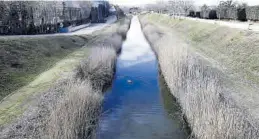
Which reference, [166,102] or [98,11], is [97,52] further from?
[98,11]

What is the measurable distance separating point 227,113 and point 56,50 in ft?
66.5

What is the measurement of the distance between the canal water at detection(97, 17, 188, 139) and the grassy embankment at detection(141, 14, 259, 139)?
2.62 ft

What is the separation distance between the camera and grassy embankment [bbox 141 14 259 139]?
34.7 feet

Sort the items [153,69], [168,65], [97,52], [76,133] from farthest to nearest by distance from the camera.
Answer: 1. [153,69]
2. [97,52]
3. [168,65]
4. [76,133]

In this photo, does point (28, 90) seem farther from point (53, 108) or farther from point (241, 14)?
point (241, 14)

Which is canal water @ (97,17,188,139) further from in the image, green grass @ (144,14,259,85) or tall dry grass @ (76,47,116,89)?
green grass @ (144,14,259,85)

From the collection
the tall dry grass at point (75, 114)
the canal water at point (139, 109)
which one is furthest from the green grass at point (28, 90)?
the canal water at point (139, 109)

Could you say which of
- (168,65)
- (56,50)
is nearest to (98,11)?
(56,50)

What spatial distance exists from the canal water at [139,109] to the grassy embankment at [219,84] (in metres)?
0.80

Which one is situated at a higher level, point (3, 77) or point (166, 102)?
point (3, 77)

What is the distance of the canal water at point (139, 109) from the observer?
47.8 ft

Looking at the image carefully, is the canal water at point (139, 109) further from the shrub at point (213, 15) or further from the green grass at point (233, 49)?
the shrub at point (213, 15)

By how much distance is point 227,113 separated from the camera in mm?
10727

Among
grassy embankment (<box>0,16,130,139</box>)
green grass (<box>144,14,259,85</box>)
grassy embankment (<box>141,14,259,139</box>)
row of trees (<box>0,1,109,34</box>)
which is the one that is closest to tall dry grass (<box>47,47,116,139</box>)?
grassy embankment (<box>0,16,130,139</box>)
